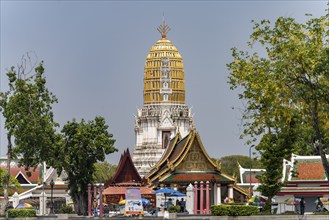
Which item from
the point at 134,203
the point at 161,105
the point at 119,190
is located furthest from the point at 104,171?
the point at 134,203

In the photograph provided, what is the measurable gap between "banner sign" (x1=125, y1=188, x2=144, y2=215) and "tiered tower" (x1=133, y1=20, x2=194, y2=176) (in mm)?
91875

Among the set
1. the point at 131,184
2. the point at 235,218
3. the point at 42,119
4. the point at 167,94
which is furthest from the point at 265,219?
the point at 167,94

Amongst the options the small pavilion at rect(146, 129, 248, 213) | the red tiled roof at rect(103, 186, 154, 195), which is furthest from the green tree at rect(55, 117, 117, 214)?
the small pavilion at rect(146, 129, 248, 213)

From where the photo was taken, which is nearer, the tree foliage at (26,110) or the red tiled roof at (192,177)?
the tree foliage at (26,110)

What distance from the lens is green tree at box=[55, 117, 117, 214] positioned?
3132 inches

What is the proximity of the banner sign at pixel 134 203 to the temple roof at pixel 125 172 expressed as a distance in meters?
21.9

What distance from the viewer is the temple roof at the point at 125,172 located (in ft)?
292

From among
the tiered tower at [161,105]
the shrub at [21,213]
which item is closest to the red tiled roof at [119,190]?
the shrub at [21,213]

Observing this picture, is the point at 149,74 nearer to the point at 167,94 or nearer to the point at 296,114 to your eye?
the point at 167,94

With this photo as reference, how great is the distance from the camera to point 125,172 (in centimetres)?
8950

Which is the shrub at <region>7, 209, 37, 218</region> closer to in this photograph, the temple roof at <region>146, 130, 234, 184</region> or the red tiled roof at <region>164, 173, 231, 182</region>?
the red tiled roof at <region>164, 173, 231, 182</region>

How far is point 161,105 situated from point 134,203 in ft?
318

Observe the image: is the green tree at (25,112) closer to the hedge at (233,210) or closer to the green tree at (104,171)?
the hedge at (233,210)

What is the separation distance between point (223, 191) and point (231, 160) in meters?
67.5
